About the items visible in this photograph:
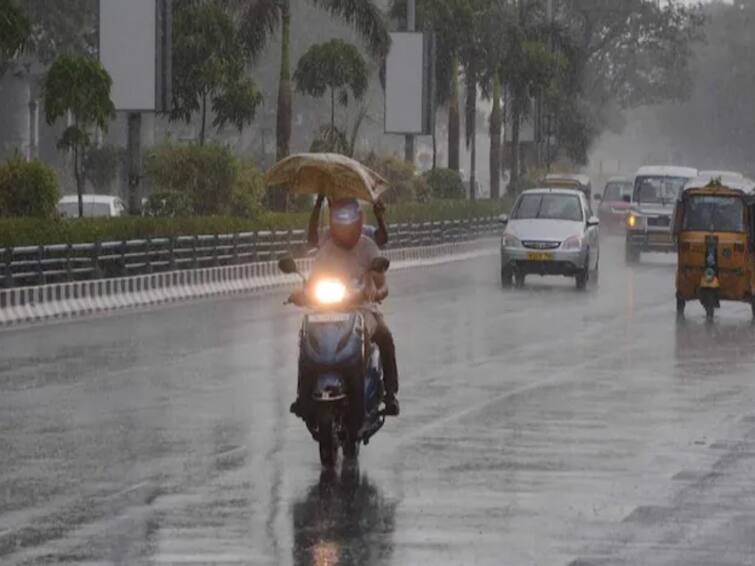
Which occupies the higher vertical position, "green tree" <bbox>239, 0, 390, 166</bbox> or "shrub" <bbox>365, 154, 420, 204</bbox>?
"green tree" <bbox>239, 0, 390, 166</bbox>

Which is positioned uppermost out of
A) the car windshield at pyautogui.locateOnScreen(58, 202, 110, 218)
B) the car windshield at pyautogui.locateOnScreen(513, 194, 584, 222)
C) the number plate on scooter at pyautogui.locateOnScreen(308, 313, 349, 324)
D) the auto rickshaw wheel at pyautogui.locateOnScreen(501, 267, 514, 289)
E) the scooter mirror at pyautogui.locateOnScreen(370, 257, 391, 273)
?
the scooter mirror at pyautogui.locateOnScreen(370, 257, 391, 273)

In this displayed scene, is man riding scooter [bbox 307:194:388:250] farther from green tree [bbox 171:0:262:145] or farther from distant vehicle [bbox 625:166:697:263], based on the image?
distant vehicle [bbox 625:166:697:263]

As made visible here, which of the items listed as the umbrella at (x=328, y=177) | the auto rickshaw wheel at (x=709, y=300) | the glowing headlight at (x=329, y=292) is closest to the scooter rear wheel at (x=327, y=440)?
the glowing headlight at (x=329, y=292)

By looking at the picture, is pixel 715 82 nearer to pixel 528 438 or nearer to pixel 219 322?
pixel 219 322

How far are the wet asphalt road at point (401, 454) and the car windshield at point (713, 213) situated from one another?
4.96 meters

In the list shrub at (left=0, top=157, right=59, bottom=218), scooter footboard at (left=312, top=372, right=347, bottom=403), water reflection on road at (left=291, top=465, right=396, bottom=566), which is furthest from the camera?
shrub at (left=0, top=157, right=59, bottom=218)

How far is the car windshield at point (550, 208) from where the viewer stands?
1750 inches

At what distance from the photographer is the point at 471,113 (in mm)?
84812

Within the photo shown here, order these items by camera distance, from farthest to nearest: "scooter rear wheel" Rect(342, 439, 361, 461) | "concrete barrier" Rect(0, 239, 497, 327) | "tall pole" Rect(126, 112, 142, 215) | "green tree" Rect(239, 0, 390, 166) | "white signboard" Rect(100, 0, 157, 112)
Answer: "green tree" Rect(239, 0, 390, 166) → "tall pole" Rect(126, 112, 142, 215) → "white signboard" Rect(100, 0, 157, 112) → "concrete barrier" Rect(0, 239, 497, 327) → "scooter rear wheel" Rect(342, 439, 361, 461)

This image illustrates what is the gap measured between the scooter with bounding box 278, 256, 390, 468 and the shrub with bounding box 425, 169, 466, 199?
5611 cm

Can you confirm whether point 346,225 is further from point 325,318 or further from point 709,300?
point 709,300

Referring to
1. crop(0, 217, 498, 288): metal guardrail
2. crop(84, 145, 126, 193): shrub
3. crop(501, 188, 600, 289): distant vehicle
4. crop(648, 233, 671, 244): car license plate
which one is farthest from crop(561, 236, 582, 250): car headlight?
crop(84, 145, 126, 193): shrub

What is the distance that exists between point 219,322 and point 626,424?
13.4 meters

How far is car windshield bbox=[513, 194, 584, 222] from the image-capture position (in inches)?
1750
